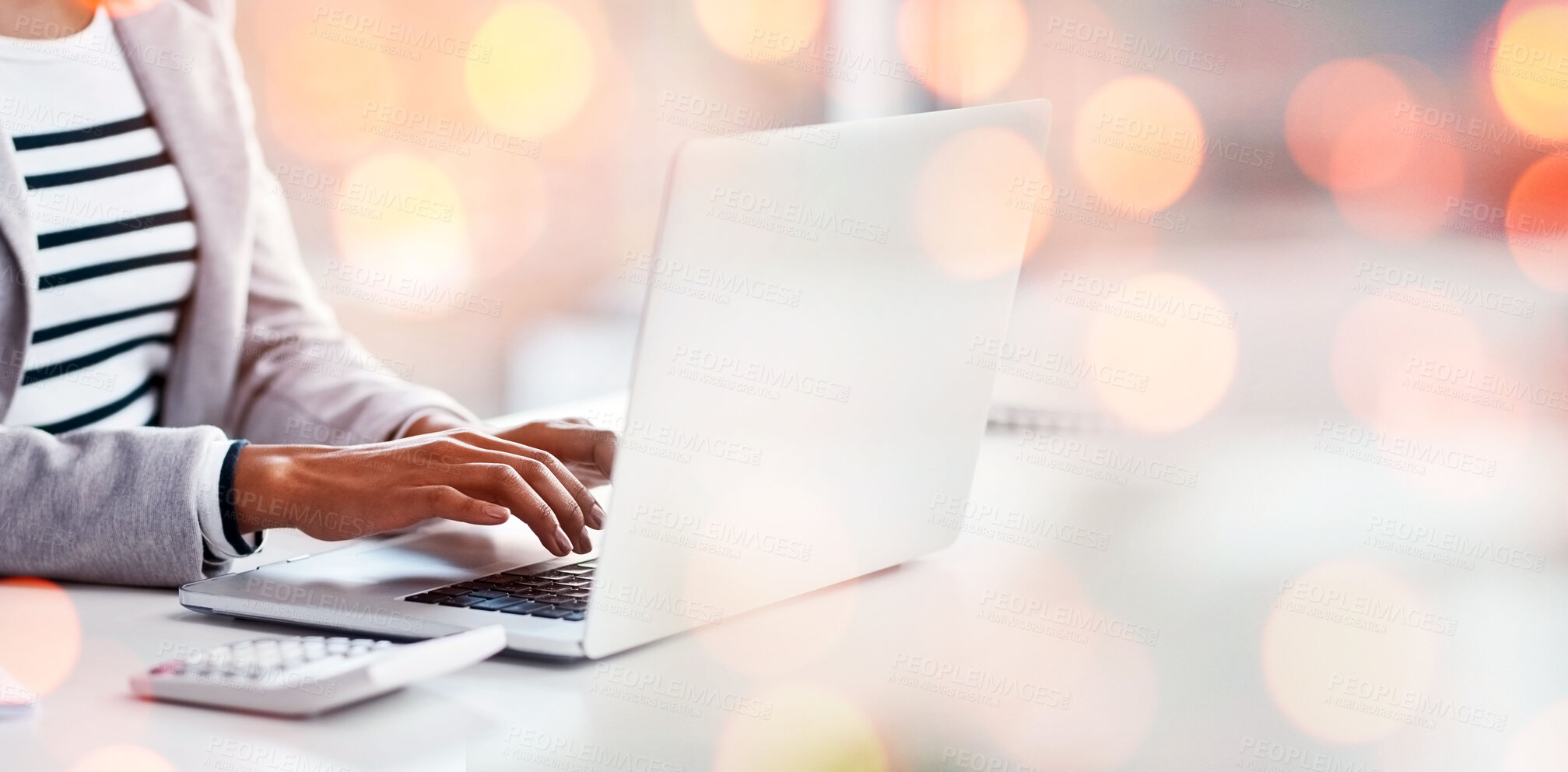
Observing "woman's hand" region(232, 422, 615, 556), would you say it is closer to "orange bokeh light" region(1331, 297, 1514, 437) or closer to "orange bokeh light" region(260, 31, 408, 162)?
"orange bokeh light" region(1331, 297, 1514, 437)

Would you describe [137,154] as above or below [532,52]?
below

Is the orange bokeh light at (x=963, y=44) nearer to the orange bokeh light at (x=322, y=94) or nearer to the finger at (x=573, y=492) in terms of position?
the finger at (x=573, y=492)

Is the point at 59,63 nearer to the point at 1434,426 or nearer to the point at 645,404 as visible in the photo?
the point at 645,404

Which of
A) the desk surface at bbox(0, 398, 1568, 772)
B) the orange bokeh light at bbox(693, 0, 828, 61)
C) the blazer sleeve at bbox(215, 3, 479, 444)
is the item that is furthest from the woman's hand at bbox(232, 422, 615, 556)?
the orange bokeh light at bbox(693, 0, 828, 61)

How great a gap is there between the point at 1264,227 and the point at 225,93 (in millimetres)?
1309

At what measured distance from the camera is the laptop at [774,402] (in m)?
0.57

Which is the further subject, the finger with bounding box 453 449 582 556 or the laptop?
the finger with bounding box 453 449 582 556

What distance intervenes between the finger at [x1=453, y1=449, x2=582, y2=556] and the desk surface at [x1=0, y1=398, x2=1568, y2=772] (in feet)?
0.43

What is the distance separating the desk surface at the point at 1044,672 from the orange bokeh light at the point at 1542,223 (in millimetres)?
288

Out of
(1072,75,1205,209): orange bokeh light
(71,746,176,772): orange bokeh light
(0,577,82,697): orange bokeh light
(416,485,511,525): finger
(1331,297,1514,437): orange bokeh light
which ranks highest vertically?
(1072,75,1205,209): orange bokeh light

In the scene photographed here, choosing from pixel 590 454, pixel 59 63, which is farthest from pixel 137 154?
pixel 590 454

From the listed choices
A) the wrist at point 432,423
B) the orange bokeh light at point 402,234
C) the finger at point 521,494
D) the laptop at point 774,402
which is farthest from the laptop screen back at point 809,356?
the orange bokeh light at point 402,234

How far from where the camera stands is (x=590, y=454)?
1001 mm

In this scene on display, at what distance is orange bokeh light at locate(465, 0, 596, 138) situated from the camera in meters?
3.25
